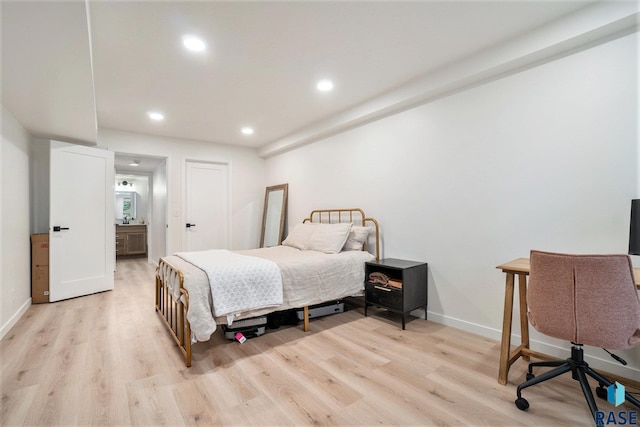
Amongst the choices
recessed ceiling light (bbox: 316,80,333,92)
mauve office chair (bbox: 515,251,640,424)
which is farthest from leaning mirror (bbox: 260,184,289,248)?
mauve office chair (bbox: 515,251,640,424)

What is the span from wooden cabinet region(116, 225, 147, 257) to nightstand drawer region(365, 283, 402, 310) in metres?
7.00

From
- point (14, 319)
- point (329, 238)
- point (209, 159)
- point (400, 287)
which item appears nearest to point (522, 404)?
point (400, 287)

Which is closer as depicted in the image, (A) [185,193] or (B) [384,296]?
(B) [384,296]

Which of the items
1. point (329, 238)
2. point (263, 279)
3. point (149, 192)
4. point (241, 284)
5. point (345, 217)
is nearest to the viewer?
point (241, 284)

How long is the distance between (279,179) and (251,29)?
11.6 ft

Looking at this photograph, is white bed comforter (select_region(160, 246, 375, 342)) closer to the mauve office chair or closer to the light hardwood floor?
the light hardwood floor

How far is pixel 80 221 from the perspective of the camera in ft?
13.0

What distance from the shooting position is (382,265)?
119 inches

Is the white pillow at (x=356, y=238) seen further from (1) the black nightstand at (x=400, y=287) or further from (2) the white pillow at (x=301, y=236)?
(2) the white pillow at (x=301, y=236)

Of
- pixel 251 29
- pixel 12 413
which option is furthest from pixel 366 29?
pixel 12 413

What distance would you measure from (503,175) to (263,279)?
2.31m

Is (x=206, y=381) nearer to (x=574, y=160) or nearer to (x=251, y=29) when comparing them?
(x=251, y=29)

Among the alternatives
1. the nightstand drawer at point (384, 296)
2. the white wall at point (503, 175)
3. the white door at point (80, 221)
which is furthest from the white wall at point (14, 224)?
the white wall at point (503, 175)

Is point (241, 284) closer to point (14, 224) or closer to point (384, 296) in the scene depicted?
point (384, 296)
